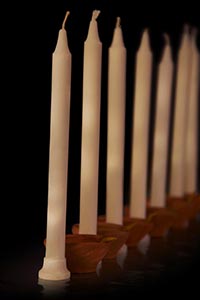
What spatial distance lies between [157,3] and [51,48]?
21cm

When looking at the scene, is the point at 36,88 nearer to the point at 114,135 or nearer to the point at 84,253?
the point at 114,135

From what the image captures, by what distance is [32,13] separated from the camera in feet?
4.81

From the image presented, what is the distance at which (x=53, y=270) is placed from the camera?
932mm

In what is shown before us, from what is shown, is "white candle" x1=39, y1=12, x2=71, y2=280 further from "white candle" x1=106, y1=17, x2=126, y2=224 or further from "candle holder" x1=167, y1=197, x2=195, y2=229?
"candle holder" x1=167, y1=197, x2=195, y2=229

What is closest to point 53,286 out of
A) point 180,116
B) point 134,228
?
point 134,228

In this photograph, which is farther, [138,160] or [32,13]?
[32,13]

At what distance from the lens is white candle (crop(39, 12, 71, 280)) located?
36.5 inches

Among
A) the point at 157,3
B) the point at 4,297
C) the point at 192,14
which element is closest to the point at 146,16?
the point at 157,3

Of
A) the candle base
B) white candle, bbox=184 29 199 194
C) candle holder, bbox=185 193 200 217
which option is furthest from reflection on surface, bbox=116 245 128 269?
white candle, bbox=184 29 199 194

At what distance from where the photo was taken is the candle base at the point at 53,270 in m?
0.93

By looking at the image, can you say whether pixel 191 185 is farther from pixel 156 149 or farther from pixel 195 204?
pixel 156 149

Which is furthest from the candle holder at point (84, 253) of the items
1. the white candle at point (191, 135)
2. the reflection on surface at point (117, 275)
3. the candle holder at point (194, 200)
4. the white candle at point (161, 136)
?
the white candle at point (191, 135)

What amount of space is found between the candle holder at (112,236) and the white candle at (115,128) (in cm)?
4

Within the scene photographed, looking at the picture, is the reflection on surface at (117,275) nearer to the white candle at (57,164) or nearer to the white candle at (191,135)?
the white candle at (57,164)
